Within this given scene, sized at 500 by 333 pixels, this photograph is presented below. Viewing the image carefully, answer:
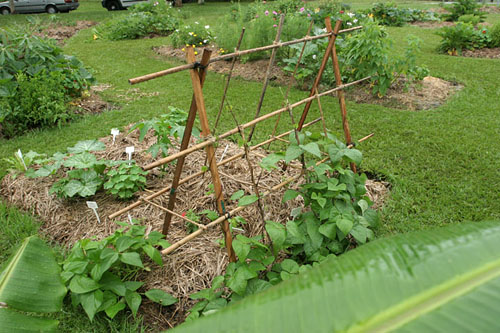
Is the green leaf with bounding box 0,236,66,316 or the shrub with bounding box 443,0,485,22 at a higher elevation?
the shrub with bounding box 443,0,485,22

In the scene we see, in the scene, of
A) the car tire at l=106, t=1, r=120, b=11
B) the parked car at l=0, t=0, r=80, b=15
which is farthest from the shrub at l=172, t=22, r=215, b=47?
the parked car at l=0, t=0, r=80, b=15

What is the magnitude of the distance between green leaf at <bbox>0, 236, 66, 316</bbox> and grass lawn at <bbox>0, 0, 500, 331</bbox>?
67cm

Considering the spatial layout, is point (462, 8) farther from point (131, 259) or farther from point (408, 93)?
point (131, 259)

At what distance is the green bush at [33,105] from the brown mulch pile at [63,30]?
6.53 meters

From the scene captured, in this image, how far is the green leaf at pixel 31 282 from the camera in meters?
1.18

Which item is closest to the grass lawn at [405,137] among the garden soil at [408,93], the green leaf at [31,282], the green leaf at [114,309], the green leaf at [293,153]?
the green leaf at [114,309]

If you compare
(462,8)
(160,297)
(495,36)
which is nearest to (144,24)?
(495,36)

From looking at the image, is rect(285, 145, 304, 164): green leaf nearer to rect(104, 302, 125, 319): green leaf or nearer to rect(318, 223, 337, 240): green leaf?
rect(318, 223, 337, 240): green leaf

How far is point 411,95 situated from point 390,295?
16.5 ft

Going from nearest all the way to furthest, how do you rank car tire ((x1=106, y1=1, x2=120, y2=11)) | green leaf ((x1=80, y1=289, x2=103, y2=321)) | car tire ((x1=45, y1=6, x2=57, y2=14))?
green leaf ((x1=80, y1=289, x2=103, y2=321)), car tire ((x1=45, y1=6, x2=57, y2=14)), car tire ((x1=106, y1=1, x2=120, y2=11))

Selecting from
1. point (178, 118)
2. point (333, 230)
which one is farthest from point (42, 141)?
point (333, 230)

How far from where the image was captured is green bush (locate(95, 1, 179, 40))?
387 inches

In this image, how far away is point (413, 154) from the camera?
140 inches

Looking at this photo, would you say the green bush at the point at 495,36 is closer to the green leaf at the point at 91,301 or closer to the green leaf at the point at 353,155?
the green leaf at the point at 353,155
